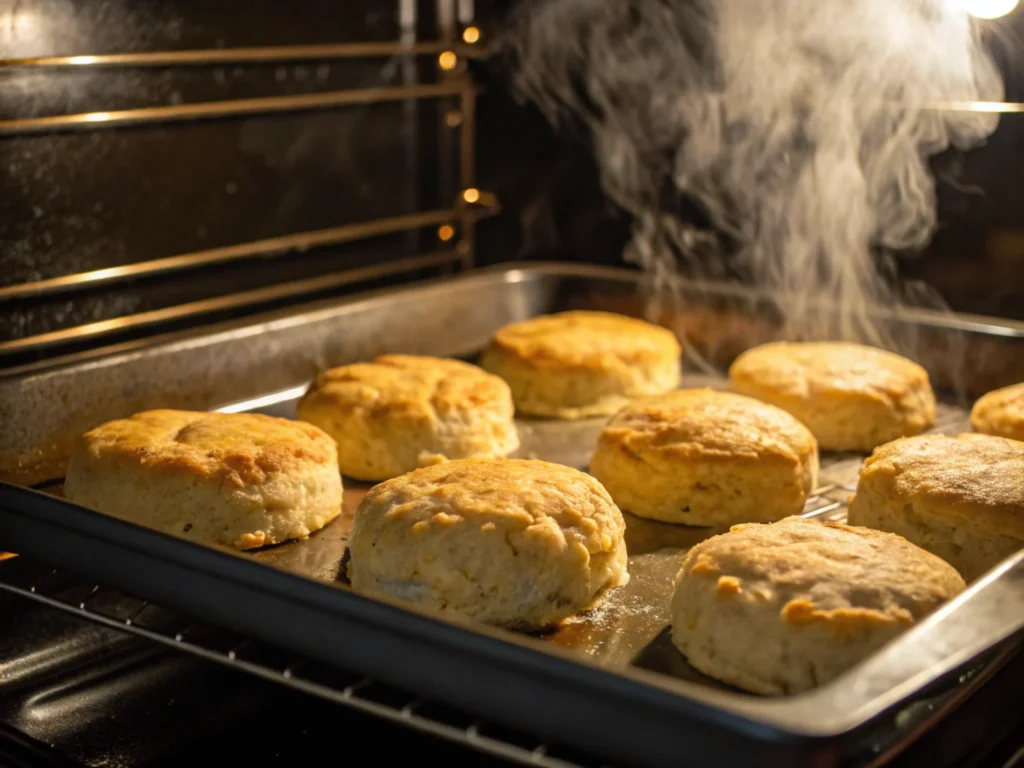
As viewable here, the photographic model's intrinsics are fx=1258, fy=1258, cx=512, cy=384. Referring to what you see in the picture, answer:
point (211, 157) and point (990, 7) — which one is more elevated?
point (990, 7)

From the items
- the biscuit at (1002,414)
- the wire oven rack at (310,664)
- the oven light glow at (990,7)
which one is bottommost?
the wire oven rack at (310,664)

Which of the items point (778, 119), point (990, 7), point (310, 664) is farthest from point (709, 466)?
point (778, 119)

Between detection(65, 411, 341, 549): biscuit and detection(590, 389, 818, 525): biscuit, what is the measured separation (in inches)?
21.5

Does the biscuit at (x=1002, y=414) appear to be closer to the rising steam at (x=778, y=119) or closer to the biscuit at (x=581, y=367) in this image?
the rising steam at (x=778, y=119)

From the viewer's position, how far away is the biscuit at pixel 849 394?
2.69 meters

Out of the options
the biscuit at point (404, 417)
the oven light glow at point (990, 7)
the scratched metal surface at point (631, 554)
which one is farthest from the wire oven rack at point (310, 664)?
the oven light glow at point (990, 7)

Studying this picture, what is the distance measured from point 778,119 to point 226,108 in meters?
1.41

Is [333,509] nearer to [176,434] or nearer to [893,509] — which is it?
[176,434]

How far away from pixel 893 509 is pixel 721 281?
1.53 metres

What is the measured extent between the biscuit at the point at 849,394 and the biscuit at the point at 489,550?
87cm

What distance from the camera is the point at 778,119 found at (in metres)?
3.30

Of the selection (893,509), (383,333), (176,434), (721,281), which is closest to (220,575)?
(176,434)

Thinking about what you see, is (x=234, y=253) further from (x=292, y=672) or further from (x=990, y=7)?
(x=990, y=7)

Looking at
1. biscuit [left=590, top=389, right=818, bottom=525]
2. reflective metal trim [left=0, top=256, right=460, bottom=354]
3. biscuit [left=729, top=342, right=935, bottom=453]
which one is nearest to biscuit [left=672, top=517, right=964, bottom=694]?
biscuit [left=590, top=389, right=818, bottom=525]
